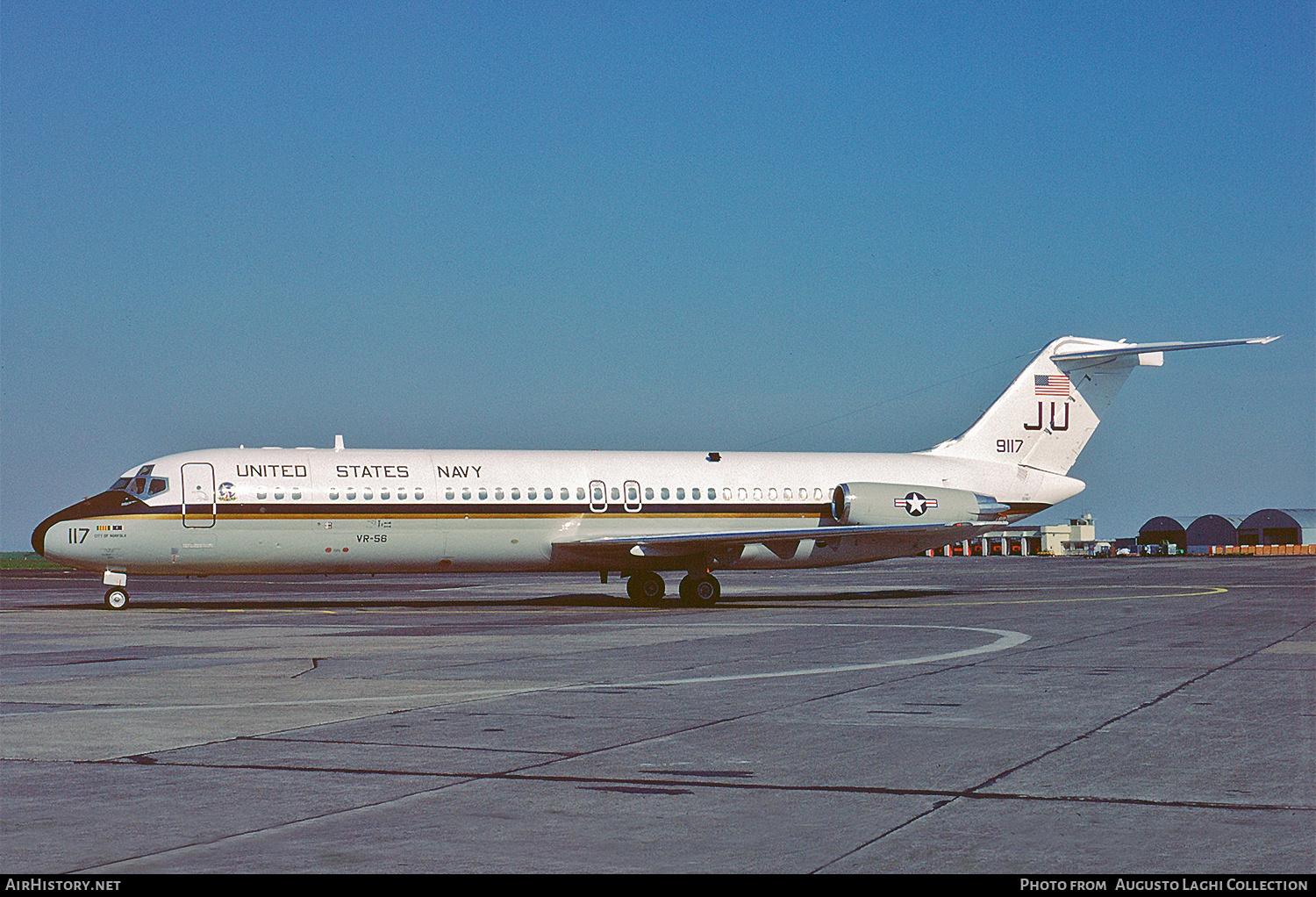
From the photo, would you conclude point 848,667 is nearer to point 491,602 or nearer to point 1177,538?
point 491,602

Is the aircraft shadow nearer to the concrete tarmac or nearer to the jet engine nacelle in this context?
the jet engine nacelle

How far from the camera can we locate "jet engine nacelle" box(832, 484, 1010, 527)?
32438 millimetres

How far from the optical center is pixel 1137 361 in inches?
1415

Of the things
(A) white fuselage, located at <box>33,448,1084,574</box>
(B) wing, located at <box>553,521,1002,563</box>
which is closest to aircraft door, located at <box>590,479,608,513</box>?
(A) white fuselage, located at <box>33,448,1084,574</box>

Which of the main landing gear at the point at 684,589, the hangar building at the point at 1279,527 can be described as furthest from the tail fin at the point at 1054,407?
the hangar building at the point at 1279,527

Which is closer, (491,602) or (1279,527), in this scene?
(491,602)

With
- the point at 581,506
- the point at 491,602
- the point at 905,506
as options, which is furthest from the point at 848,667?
the point at 491,602

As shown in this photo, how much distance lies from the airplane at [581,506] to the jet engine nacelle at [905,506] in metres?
0.04

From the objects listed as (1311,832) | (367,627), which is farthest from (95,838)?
(367,627)

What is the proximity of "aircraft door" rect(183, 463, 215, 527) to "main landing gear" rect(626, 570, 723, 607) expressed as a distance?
33.0ft

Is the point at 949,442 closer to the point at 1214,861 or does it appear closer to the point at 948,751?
the point at 948,751

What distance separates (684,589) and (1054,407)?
12.3 meters

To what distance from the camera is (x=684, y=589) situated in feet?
101
